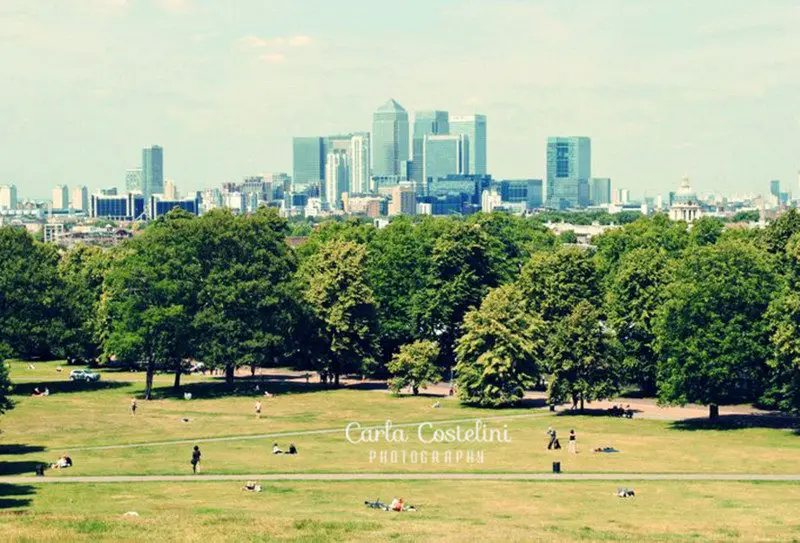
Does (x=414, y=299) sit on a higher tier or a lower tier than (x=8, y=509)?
higher

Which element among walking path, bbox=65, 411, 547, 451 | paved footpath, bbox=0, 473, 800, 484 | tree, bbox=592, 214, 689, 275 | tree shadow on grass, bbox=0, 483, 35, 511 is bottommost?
paved footpath, bbox=0, 473, 800, 484

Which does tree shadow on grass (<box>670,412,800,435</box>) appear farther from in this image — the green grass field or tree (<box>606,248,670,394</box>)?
tree (<box>606,248,670,394</box>)

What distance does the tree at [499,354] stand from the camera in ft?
293

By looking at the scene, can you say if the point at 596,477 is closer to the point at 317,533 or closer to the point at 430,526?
→ the point at 430,526

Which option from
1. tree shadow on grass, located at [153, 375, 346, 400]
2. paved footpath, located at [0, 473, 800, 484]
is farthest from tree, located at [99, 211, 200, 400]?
paved footpath, located at [0, 473, 800, 484]

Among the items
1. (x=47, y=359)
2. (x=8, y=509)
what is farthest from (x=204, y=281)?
(x=8, y=509)

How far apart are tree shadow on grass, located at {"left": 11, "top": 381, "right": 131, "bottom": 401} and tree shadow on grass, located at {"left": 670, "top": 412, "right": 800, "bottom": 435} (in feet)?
154

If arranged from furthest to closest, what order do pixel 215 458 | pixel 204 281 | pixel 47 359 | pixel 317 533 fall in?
pixel 47 359, pixel 204 281, pixel 215 458, pixel 317 533

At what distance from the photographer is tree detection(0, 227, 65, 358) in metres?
96.4

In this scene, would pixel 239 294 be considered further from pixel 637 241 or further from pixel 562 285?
pixel 637 241

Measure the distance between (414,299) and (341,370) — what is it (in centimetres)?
859

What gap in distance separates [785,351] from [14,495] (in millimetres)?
44594

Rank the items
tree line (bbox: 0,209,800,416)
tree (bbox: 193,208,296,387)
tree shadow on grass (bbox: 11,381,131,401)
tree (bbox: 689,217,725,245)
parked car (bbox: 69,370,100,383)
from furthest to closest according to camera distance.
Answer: tree (bbox: 689,217,725,245), parked car (bbox: 69,370,100,383), tree shadow on grass (bbox: 11,381,131,401), tree (bbox: 193,208,296,387), tree line (bbox: 0,209,800,416)

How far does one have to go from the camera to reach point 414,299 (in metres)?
106
